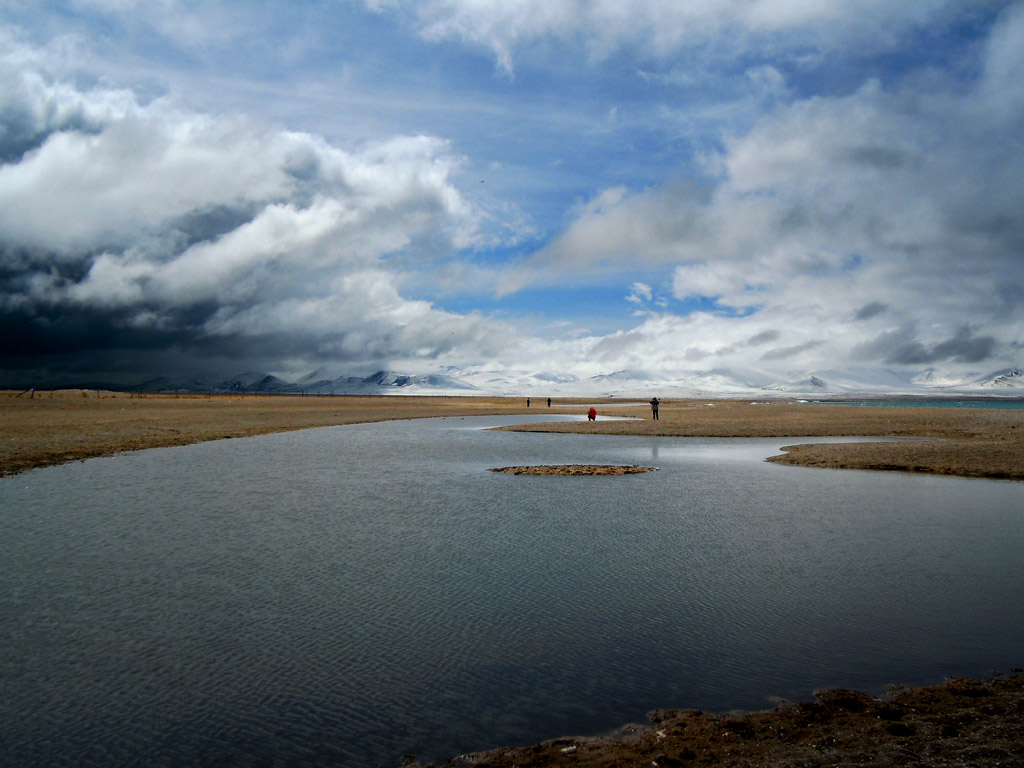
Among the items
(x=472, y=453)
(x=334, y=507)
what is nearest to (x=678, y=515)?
(x=334, y=507)

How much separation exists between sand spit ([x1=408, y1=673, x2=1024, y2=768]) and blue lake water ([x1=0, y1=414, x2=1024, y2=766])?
1.38 feet

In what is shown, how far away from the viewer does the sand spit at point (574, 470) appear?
26.2 meters

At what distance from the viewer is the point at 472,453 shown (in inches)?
1362

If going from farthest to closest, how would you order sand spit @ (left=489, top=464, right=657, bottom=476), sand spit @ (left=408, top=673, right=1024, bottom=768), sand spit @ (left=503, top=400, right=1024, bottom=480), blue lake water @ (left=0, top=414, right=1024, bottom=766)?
1. sand spit @ (left=503, top=400, right=1024, bottom=480)
2. sand spit @ (left=489, top=464, right=657, bottom=476)
3. blue lake water @ (left=0, top=414, right=1024, bottom=766)
4. sand spit @ (left=408, top=673, right=1024, bottom=768)

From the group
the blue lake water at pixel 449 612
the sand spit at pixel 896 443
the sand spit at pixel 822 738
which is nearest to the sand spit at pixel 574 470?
the blue lake water at pixel 449 612

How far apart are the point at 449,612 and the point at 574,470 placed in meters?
16.7

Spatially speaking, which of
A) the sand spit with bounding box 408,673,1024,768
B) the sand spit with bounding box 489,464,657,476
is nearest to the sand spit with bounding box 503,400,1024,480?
the sand spit with bounding box 489,464,657,476

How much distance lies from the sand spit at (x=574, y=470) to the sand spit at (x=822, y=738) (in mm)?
18890

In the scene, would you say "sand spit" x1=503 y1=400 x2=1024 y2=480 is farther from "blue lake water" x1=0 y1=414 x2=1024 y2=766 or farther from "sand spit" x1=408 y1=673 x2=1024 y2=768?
"sand spit" x1=408 y1=673 x2=1024 y2=768

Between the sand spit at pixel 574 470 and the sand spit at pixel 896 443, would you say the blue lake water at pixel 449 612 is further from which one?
the sand spit at pixel 896 443

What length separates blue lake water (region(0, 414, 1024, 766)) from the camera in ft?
23.3

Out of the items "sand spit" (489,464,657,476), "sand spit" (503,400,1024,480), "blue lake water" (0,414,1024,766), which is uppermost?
"sand spit" (503,400,1024,480)

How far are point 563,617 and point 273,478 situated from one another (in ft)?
56.9

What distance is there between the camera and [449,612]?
1034 centimetres
